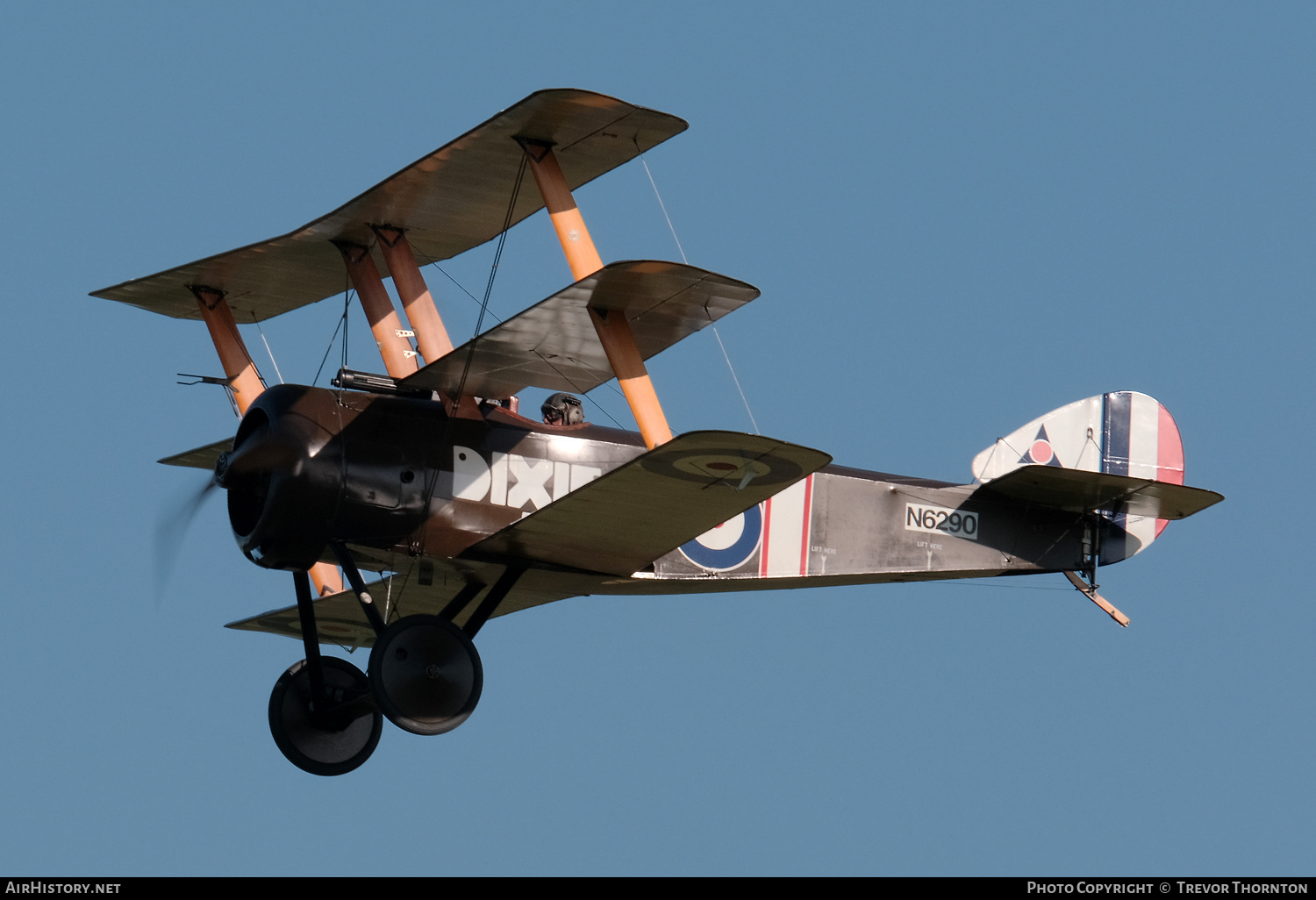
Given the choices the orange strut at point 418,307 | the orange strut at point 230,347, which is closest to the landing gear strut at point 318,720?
the orange strut at point 230,347

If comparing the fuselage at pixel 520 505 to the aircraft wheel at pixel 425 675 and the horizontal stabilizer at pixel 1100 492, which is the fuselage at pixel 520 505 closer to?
the horizontal stabilizer at pixel 1100 492

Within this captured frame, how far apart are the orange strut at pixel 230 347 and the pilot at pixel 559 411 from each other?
272cm

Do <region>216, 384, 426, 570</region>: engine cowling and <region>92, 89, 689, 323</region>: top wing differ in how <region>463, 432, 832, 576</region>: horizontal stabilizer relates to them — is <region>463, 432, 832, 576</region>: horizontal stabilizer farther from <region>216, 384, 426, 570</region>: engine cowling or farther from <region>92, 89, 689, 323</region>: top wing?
<region>92, 89, 689, 323</region>: top wing

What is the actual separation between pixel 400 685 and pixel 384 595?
3.13 m

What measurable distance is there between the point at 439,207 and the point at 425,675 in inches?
144

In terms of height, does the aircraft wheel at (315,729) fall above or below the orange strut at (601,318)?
below

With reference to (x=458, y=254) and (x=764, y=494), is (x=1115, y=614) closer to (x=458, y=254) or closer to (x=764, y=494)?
(x=764, y=494)

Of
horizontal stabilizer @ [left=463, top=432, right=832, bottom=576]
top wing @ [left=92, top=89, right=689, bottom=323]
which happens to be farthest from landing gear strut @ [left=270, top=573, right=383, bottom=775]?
top wing @ [left=92, top=89, right=689, bottom=323]

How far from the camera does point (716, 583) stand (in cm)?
1697

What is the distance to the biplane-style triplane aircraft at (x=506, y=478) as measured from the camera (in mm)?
14898
